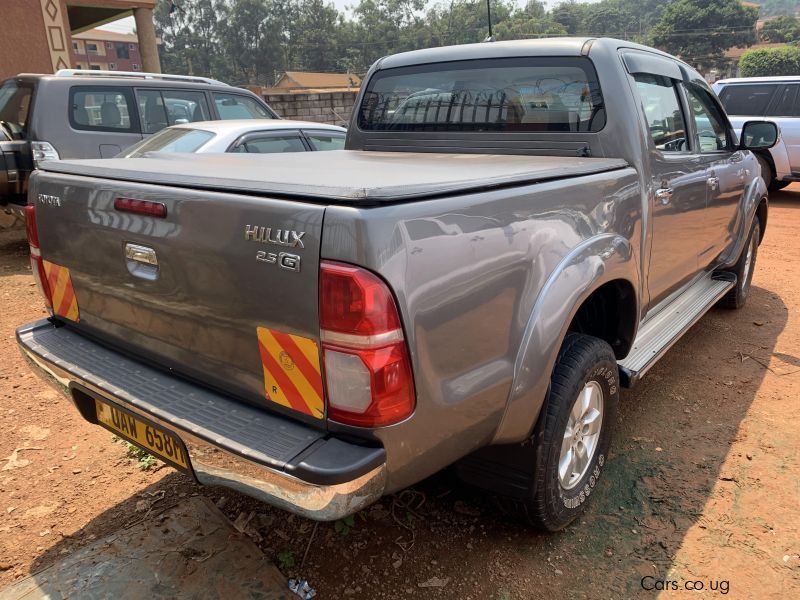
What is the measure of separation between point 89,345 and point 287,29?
97.3 metres

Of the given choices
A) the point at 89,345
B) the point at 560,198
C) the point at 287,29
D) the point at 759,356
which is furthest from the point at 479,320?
the point at 287,29

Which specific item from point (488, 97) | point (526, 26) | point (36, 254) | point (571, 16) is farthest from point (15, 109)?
point (571, 16)

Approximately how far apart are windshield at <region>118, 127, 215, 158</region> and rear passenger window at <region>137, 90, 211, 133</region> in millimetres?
1457

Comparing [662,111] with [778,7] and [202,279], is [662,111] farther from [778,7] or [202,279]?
[778,7]

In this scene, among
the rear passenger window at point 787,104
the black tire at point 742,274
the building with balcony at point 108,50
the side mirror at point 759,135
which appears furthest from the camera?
the building with balcony at point 108,50

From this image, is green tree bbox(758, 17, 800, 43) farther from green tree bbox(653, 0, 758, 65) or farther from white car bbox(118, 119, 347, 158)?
white car bbox(118, 119, 347, 158)

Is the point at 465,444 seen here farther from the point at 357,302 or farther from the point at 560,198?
the point at 560,198

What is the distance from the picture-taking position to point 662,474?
2826 mm

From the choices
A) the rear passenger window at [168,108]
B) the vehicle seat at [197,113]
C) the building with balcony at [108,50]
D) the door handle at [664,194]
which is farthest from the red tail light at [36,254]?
the building with balcony at [108,50]

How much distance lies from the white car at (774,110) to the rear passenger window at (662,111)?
6.88m

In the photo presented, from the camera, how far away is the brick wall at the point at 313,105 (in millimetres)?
14969

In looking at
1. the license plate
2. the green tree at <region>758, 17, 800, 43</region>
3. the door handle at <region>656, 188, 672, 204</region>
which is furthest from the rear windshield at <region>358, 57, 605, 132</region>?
the green tree at <region>758, 17, 800, 43</region>

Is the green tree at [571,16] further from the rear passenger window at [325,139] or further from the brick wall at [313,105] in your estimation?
the rear passenger window at [325,139]

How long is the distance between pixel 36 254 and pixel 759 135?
4.40 metres
